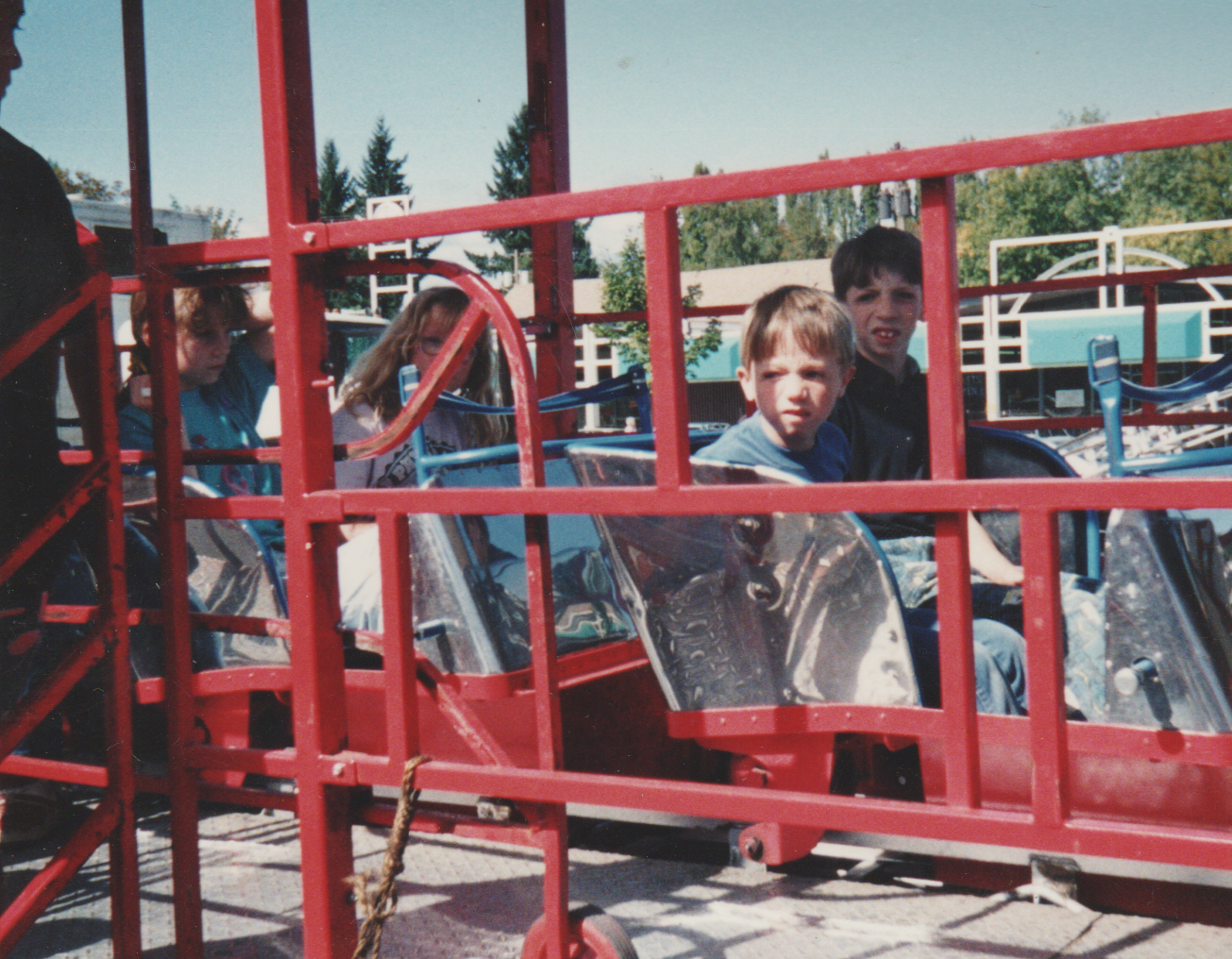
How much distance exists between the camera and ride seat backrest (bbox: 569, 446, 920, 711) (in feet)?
6.42

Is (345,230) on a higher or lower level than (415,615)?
higher

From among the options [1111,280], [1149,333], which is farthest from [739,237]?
[1111,280]

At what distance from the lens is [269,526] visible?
11.0 ft

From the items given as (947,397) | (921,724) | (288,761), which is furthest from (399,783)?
(947,397)

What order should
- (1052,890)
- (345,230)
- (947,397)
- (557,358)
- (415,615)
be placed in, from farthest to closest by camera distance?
1. (557,358)
2. (415,615)
3. (1052,890)
4. (345,230)
5. (947,397)

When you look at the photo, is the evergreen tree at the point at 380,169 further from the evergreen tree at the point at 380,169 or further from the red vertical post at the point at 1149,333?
the red vertical post at the point at 1149,333

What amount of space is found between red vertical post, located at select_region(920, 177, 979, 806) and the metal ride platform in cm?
101

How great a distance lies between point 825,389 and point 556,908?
3.89 ft

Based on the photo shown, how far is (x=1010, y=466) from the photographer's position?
295cm

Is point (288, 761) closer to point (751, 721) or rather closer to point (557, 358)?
point (751, 721)

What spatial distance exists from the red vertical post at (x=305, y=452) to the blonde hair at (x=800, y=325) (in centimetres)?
92

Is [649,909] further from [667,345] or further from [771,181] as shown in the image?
[771,181]

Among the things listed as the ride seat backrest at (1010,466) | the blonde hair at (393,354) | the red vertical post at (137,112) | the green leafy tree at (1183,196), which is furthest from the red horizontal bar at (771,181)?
the green leafy tree at (1183,196)

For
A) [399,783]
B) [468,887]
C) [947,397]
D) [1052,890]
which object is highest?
[947,397]
